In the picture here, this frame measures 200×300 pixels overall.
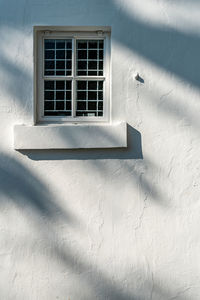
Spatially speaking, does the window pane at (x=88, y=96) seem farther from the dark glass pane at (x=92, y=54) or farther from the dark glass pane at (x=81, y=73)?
the dark glass pane at (x=92, y=54)

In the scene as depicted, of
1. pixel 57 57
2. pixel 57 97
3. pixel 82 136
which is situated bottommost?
pixel 82 136

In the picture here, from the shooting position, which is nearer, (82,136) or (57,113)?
(82,136)

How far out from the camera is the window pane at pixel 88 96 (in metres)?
4.10

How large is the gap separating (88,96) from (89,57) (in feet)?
1.55

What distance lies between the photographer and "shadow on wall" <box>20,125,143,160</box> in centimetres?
388

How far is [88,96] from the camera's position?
4105 mm

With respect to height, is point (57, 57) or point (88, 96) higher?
point (57, 57)

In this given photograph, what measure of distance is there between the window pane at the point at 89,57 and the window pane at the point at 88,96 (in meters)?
0.12

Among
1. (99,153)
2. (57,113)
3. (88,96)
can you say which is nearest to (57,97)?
(57,113)

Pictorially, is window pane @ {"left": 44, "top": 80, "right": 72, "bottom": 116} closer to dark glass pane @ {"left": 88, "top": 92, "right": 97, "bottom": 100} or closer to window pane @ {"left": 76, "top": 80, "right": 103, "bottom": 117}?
window pane @ {"left": 76, "top": 80, "right": 103, "bottom": 117}

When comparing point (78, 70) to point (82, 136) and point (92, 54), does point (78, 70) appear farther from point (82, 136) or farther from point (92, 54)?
point (82, 136)

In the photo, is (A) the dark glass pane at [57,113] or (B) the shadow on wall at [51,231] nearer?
(B) the shadow on wall at [51,231]

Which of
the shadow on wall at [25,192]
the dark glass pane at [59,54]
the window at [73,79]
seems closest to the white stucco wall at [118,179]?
the shadow on wall at [25,192]

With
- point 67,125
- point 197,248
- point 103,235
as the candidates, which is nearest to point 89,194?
point 103,235
